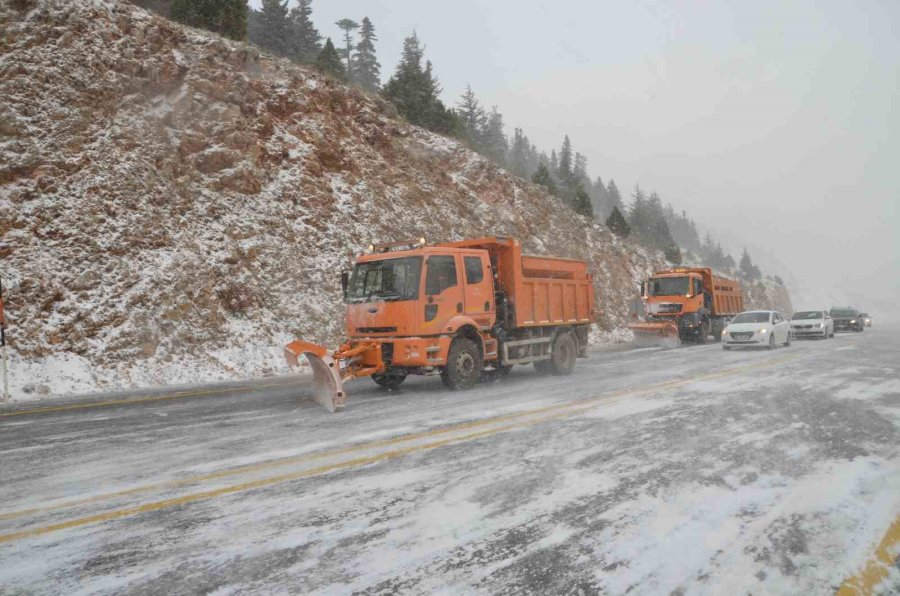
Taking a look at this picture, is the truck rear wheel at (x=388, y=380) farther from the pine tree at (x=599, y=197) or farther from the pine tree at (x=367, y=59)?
the pine tree at (x=599, y=197)

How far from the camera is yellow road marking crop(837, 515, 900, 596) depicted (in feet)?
9.39

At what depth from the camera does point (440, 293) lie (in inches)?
409

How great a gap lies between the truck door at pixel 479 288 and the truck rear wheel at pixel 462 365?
554mm

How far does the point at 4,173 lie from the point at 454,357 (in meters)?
14.1

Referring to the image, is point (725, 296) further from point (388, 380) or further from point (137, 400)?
point (137, 400)

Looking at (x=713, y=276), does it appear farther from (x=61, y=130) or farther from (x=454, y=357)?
(x=61, y=130)

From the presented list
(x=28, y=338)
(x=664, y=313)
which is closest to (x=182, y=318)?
(x=28, y=338)

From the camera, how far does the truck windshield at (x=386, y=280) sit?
401 inches

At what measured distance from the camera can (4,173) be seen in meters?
15.6

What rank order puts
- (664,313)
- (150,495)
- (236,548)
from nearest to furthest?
(236,548), (150,495), (664,313)

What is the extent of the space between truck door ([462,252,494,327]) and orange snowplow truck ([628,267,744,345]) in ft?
48.4

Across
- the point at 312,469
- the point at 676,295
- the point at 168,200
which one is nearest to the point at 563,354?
the point at 312,469

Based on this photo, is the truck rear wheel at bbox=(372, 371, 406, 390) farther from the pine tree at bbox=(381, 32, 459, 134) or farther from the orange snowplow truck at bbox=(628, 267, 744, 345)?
the pine tree at bbox=(381, 32, 459, 134)

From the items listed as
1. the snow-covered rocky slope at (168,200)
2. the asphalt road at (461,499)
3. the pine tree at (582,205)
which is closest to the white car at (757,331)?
the asphalt road at (461,499)
